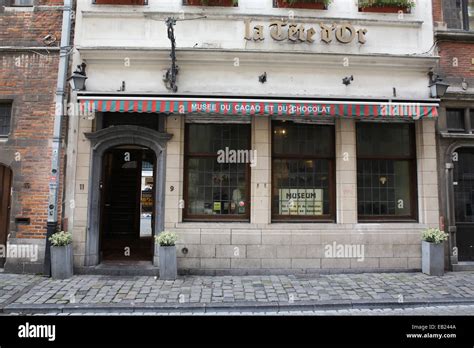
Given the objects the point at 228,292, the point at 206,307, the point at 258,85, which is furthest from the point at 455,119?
the point at 206,307

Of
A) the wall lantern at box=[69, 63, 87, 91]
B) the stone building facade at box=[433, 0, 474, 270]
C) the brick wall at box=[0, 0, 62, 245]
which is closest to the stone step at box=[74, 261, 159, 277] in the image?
the brick wall at box=[0, 0, 62, 245]

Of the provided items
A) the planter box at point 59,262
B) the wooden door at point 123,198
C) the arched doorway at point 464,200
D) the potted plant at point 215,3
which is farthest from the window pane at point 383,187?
the planter box at point 59,262

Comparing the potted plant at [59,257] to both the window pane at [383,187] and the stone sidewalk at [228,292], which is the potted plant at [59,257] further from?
the window pane at [383,187]

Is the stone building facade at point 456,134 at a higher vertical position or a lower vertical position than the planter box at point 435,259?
higher

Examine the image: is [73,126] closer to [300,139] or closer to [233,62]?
[233,62]

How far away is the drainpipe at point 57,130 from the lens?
761 cm

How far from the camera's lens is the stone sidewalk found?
5.90 m

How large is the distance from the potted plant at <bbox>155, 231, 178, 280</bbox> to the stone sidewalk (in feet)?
0.63

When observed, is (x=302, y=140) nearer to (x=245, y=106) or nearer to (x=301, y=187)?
(x=301, y=187)

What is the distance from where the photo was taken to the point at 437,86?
26.3 ft

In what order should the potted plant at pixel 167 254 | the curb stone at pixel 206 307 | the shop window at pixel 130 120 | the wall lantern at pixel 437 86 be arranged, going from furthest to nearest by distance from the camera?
the shop window at pixel 130 120, the wall lantern at pixel 437 86, the potted plant at pixel 167 254, the curb stone at pixel 206 307

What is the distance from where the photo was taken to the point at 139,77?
8039mm

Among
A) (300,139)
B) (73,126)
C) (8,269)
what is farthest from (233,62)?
(8,269)

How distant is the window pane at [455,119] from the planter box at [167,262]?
754 cm
